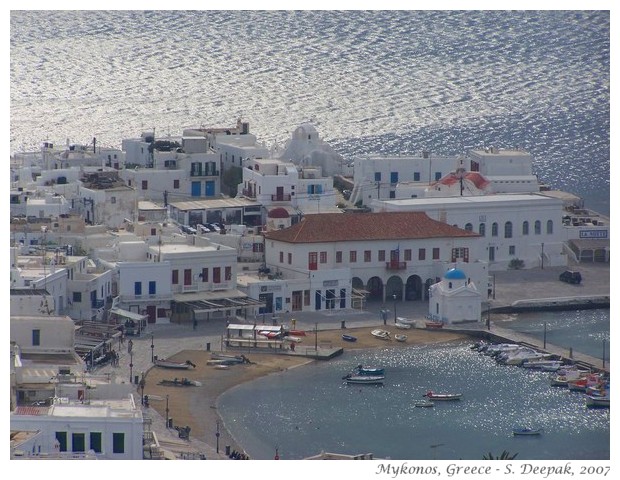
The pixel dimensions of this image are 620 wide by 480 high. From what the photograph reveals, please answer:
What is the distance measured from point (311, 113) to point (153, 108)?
6.22m

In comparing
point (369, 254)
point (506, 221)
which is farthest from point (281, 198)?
point (369, 254)

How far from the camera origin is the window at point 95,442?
154 feet

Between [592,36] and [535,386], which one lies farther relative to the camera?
[592,36]

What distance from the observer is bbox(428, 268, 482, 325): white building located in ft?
212

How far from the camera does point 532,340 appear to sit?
62875 millimetres

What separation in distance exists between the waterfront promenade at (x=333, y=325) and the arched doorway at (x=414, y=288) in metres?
0.61

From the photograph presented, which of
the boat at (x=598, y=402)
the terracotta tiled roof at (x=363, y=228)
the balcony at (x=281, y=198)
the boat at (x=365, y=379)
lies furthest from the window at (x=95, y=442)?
the balcony at (x=281, y=198)

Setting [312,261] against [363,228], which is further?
[363,228]

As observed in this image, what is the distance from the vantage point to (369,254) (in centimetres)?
6725

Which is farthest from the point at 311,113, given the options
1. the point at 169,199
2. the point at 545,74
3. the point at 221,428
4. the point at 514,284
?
the point at 221,428

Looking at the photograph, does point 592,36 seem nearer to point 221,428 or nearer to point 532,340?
point 532,340

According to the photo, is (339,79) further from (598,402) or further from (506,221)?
(598,402)

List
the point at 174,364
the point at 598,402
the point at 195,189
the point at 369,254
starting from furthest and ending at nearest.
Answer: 1. the point at 195,189
2. the point at 369,254
3. the point at 174,364
4. the point at 598,402

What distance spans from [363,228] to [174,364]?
419 inches
